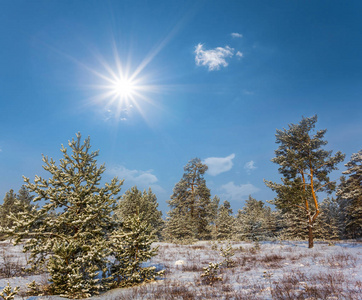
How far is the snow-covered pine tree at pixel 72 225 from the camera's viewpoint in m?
6.47

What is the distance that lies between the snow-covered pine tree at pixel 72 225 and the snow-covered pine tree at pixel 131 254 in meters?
0.47

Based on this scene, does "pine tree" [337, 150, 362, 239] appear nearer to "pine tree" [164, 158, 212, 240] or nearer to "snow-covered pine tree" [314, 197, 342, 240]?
"snow-covered pine tree" [314, 197, 342, 240]

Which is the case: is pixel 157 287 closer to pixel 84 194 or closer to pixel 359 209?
pixel 84 194

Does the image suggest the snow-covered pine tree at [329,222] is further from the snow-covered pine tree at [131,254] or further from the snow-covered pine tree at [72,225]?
the snow-covered pine tree at [72,225]

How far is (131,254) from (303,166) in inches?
599

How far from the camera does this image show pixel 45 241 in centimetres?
727

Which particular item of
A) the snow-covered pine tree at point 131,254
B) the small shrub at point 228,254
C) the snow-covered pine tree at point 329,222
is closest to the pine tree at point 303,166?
the small shrub at point 228,254

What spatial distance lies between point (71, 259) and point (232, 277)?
20.4 feet

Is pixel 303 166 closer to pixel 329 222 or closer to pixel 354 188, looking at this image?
pixel 354 188

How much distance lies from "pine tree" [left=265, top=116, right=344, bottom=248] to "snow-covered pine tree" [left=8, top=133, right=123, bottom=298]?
1427 centimetres

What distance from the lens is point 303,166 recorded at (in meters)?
16.9

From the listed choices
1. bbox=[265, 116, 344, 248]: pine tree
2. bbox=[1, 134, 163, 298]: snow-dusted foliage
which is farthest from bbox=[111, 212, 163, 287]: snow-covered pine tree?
bbox=[265, 116, 344, 248]: pine tree

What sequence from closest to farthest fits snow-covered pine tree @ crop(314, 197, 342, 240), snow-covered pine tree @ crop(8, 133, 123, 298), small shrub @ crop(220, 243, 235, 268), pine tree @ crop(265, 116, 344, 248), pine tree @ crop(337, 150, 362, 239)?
1. snow-covered pine tree @ crop(8, 133, 123, 298)
2. small shrub @ crop(220, 243, 235, 268)
3. pine tree @ crop(265, 116, 344, 248)
4. pine tree @ crop(337, 150, 362, 239)
5. snow-covered pine tree @ crop(314, 197, 342, 240)

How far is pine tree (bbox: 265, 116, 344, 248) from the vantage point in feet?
54.4
